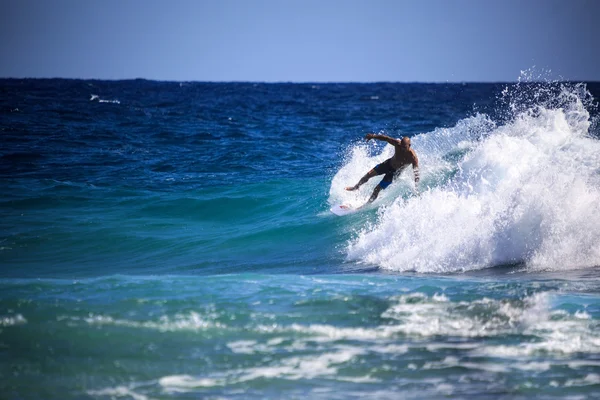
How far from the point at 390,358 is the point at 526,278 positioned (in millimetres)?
3541

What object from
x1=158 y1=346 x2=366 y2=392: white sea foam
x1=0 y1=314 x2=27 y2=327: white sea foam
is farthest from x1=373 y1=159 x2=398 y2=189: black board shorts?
x1=0 y1=314 x2=27 y2=327: white sea foam

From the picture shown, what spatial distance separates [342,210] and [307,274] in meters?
4.22

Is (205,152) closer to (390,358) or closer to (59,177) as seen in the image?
(59,177)

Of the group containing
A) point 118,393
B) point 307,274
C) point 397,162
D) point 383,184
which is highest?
point 397,162

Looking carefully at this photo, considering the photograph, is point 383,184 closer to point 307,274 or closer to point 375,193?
point 375,193

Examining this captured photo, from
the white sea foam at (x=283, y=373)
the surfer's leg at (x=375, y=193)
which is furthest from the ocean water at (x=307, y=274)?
the surfer's leg at (x=375, y=193)

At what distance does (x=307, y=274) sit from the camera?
29.3ft

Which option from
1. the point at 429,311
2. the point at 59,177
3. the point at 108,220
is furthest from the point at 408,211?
the point at 59,177

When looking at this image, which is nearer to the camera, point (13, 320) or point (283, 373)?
point (283, 373)

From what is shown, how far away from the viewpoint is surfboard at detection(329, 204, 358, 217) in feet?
42.5

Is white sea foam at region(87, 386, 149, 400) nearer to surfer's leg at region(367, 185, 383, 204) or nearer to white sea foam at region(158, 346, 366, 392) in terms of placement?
white sea foam at region(158, 346, 366, 392)

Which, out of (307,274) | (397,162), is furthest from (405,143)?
(307,274)

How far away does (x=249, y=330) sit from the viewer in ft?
19.9

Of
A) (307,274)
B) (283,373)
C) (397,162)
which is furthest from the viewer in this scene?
(397,162)
